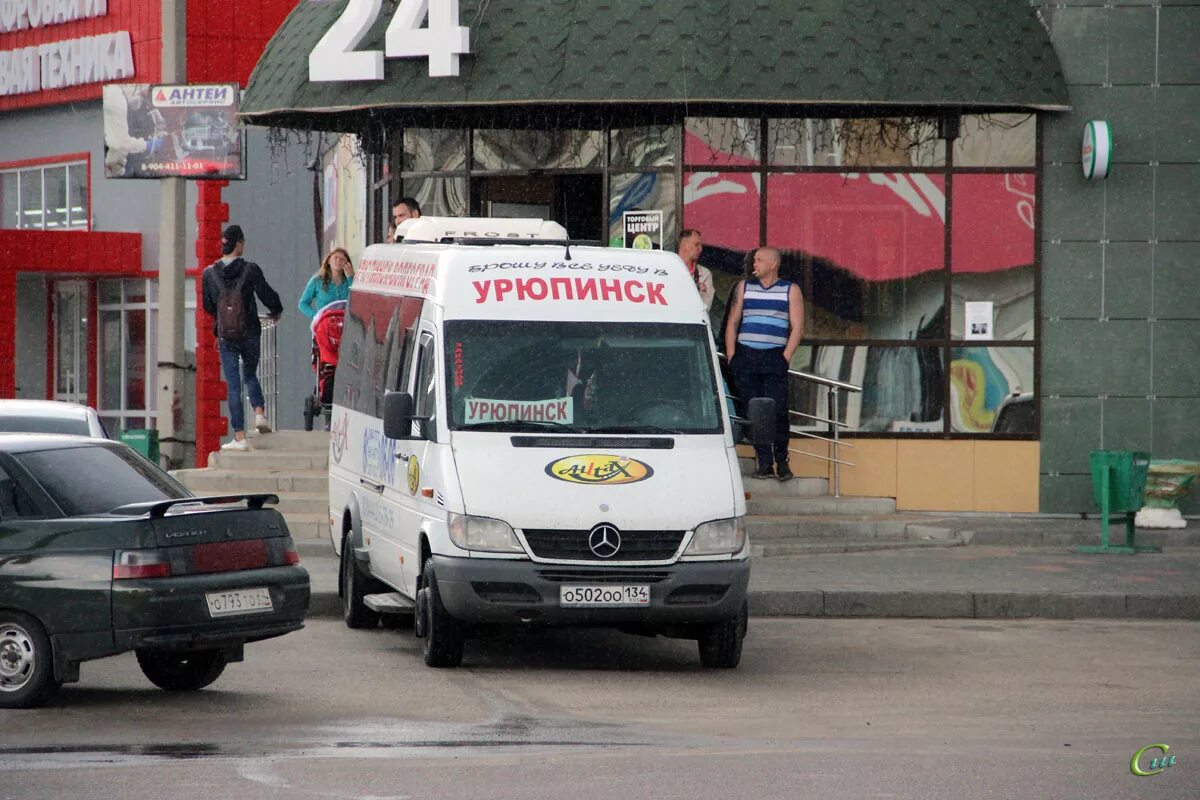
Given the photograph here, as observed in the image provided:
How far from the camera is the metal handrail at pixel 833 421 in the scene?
18.3 m

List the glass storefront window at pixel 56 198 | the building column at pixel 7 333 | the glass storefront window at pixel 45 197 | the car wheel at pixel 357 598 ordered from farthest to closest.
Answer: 1. the glass storefront window at pixel 56 198
2. the glass storefront window at pixel 45 197
3. the building column at pixel 7 333
4. the car wheel at pixel 357 598

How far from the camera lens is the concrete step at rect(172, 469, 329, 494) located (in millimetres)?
18219

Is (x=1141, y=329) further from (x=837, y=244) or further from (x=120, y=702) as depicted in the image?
(x=120, y=702)

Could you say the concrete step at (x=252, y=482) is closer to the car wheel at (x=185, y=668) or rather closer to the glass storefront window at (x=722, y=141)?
the glass storefront window at (x=722, y=141)

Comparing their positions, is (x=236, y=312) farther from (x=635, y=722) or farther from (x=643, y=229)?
(x=635, y=722)

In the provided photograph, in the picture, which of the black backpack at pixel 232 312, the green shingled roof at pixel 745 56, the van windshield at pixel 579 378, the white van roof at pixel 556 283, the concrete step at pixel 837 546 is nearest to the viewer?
the van windshield at pixel 579 378

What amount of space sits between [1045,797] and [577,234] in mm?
13006

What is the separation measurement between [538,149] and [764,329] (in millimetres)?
3248

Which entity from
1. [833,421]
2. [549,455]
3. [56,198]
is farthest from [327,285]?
[56,198]

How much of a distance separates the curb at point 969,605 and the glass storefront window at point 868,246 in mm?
4946

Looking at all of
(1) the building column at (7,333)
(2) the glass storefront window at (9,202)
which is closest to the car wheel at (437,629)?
(1) the building column at (7,333)

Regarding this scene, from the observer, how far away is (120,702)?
986 centimetres

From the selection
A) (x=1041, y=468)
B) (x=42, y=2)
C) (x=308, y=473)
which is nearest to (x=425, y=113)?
(x=308, y=473)

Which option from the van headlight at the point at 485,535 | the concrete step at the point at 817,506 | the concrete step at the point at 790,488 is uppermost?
the van headlight at the point at 485,535
